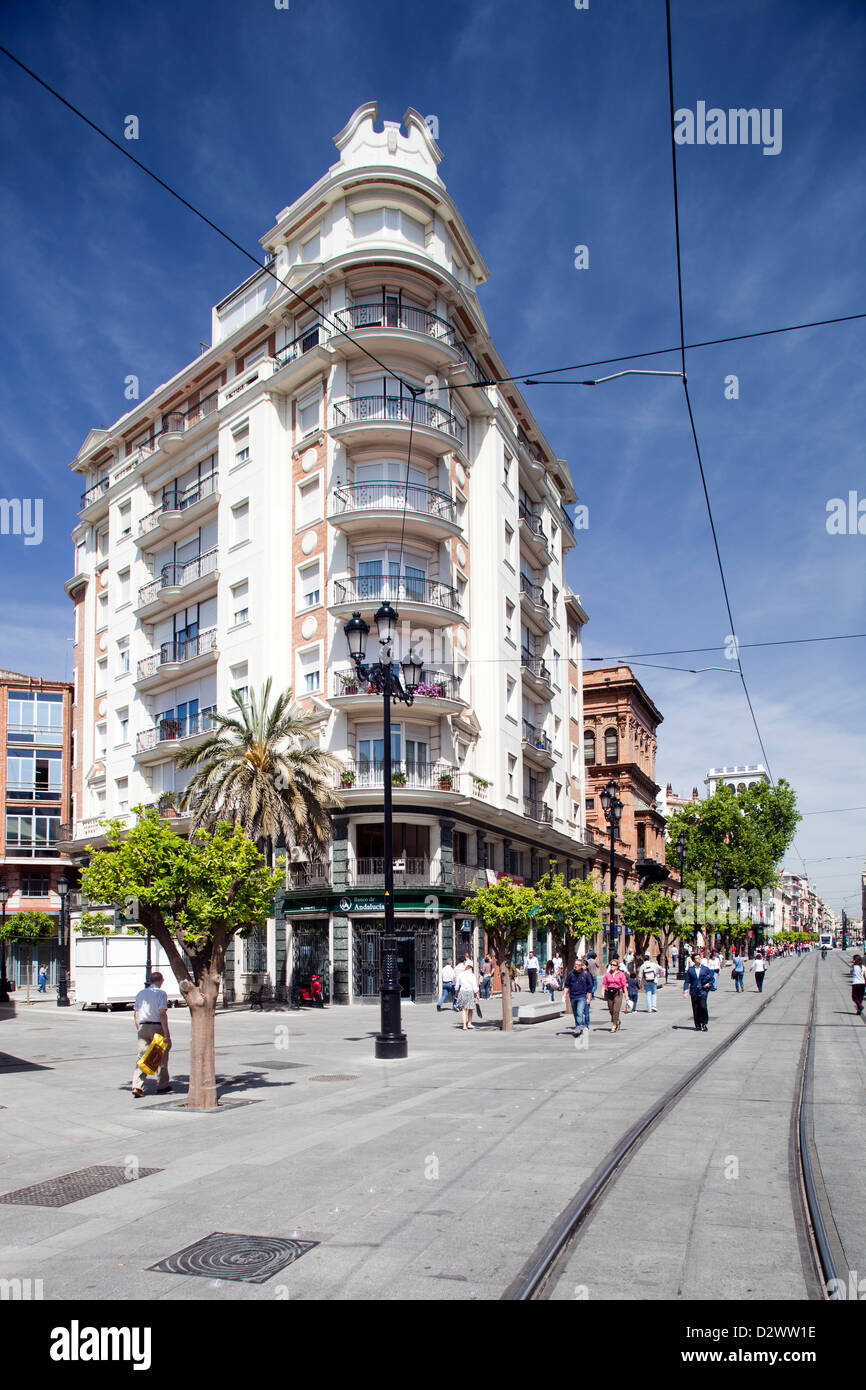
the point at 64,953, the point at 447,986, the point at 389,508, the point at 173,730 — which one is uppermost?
the point at 389,508

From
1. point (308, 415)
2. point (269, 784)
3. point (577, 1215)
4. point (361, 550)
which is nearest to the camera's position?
point (577, 1215)

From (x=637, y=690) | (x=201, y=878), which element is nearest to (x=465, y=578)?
(x=201, y=878)

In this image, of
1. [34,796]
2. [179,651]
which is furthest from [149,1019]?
[34,796]

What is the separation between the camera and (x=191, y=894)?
12875 mm

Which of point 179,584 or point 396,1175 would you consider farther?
point 179,584

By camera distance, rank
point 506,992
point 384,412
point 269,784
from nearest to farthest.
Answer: point 506,992 → point 269,784 → point 384,412

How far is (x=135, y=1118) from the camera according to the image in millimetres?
12109

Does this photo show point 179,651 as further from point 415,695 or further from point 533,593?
point 533,593

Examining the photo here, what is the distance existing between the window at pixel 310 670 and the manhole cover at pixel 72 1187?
88.2ft

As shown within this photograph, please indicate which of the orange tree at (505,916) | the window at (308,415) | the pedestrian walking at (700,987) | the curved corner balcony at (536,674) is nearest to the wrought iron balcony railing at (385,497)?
the window at (308,415)

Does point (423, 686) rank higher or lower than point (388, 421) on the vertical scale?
lower

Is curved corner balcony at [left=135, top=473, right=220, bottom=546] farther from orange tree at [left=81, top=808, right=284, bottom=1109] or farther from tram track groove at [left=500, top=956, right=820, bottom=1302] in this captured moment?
tram track groove at [left=500, top=956, right=820, bottom=1302]

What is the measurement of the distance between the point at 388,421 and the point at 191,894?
24732 millimetres
